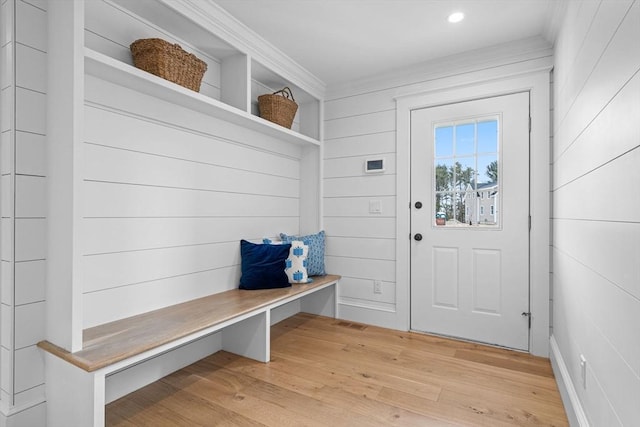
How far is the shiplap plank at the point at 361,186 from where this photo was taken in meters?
2.99

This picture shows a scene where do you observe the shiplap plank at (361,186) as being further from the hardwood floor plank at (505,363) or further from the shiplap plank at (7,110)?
the shiplap plank at (7,110)

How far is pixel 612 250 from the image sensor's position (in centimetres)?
105

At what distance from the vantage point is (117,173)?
71.3 inches

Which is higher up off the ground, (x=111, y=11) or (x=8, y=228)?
(x=111, y=11)

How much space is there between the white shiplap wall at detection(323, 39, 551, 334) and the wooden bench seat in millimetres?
566

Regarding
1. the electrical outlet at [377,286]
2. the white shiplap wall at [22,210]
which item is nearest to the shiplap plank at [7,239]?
the white shiplap wall at [22,210]

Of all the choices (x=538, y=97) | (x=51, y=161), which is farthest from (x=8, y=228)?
(x=538, y=97)

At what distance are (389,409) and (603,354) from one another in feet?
3.32

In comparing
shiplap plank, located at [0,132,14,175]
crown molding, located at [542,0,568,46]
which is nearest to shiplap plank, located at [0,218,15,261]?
shiplap plank, located at [0,132,14,175]

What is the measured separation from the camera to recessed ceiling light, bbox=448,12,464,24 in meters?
2.12

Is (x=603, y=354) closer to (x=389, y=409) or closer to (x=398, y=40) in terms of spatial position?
(x=389, y=409)

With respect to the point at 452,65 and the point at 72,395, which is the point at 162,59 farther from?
the point at 452,65

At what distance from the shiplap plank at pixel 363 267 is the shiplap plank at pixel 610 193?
155cm

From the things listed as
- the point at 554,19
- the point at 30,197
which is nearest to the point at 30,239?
the point at 30,197
